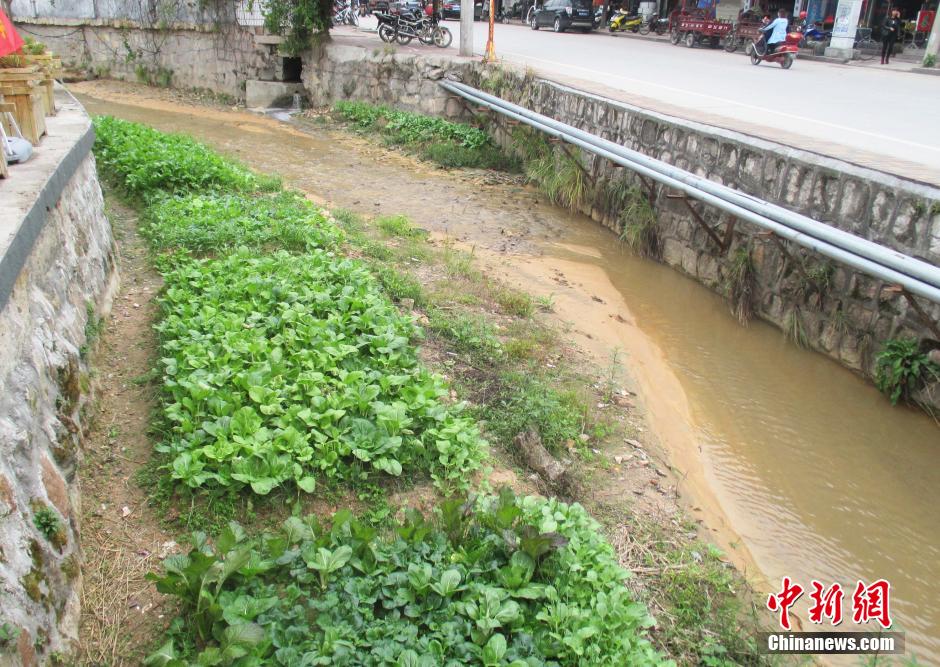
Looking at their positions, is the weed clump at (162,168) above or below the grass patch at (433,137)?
above

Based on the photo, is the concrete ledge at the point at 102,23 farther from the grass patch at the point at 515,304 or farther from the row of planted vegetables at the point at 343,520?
the row of planted vegetables at the point at 343,520

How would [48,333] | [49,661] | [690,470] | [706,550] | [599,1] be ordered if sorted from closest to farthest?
1. [49,661]
2. [48,333]
3. [706,550]
4. [690,470]
5. [599,1]

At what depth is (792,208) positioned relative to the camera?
6.55 m

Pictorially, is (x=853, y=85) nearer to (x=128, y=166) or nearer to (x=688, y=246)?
(x=688, y=246)

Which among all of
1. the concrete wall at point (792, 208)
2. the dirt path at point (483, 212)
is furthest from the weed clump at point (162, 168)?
the concrete wall at point (792, 208)

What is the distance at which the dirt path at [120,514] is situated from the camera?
2.88m

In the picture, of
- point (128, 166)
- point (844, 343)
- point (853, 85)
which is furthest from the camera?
point (853, 85)

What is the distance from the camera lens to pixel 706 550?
389 cm

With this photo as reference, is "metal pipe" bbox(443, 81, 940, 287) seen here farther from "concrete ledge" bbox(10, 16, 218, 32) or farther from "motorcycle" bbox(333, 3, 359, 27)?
"motorcycle" bbox(333, 3, 359, 27)

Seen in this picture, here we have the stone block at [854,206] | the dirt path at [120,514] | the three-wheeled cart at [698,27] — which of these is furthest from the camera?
the three-wheeled cart at [698,27]

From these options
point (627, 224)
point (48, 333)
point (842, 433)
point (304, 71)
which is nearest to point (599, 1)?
point (304, 71)

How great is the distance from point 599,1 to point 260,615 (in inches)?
1250

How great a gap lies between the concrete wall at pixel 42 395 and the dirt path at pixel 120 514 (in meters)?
0.10

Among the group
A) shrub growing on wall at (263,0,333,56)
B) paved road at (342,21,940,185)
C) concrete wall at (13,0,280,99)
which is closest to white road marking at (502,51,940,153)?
paved road at (342,21,940,185)
